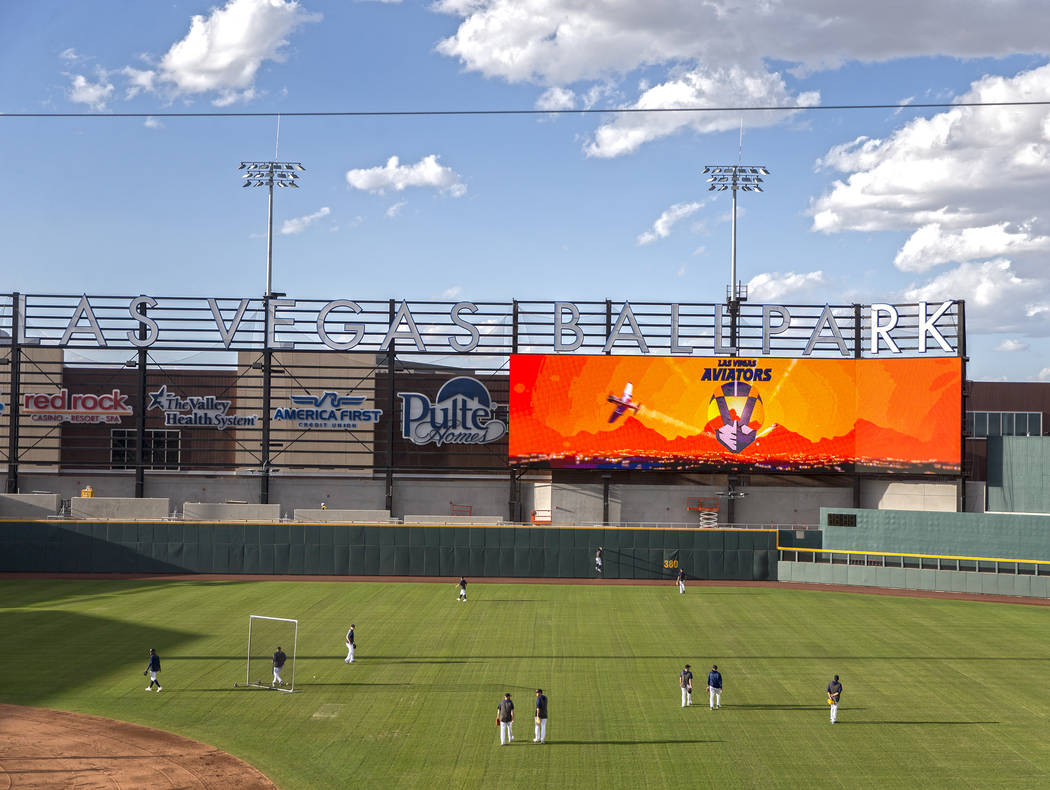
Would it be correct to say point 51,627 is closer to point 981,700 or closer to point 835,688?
point 835,688

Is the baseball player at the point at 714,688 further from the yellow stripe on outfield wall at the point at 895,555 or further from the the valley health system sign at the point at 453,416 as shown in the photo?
the the valley health system sign at the point at 453,416

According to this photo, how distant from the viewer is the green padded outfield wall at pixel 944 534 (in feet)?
180

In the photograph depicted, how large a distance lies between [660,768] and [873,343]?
48.6 meters

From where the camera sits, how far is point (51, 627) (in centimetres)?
4238

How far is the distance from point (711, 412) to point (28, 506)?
4418cm

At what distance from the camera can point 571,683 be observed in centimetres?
3366

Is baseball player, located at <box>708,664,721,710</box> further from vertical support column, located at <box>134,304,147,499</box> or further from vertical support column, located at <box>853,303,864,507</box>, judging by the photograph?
vertical support column, located at <box>134,304,147,499</box>

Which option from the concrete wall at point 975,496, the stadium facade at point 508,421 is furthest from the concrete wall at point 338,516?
the concrete wall at point 975,496

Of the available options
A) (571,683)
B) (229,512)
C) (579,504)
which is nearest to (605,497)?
(579,504)

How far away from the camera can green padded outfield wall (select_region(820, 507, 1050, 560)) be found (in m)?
55.0

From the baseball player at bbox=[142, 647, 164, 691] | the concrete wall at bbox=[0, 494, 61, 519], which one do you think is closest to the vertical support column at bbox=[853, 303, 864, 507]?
the baseball player at bbox=[142, 647, 164, 691]

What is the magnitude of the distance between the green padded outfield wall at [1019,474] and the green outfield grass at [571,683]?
13.6 metres

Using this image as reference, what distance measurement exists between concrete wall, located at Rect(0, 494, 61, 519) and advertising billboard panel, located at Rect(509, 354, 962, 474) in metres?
29.6

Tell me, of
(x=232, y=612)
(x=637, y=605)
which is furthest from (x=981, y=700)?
(x=232, y=612)
